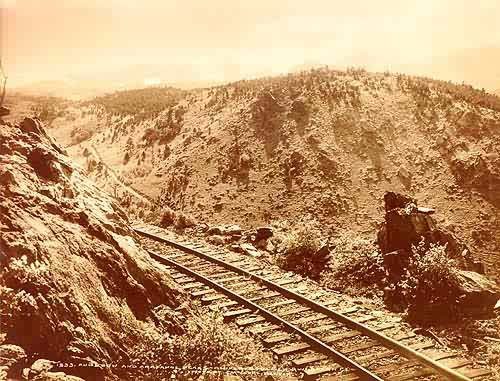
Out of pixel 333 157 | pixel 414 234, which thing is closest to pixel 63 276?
pixel 414 234

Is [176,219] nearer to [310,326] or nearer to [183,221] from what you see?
[183,221]

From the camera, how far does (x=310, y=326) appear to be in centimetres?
1016

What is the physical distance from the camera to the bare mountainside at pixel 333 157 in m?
18.0

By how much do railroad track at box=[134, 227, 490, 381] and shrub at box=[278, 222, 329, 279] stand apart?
0.60 m

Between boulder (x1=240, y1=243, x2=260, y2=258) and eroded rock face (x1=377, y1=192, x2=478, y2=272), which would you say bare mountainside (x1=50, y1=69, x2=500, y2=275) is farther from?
boulder (x1=240, y1=243, x2=260, y2=258)

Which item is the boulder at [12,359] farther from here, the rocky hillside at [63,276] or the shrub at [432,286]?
the shrub at [432,286]

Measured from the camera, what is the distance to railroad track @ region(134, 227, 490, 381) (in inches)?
330

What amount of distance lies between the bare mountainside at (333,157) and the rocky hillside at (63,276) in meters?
9.51

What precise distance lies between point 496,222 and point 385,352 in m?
9.66

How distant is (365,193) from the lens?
18.8 metres

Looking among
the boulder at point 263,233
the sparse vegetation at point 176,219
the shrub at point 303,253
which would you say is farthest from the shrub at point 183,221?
the shrub at point 303,253

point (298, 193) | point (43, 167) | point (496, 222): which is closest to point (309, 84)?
point (298, 193)

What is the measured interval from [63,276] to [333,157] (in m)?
15.1

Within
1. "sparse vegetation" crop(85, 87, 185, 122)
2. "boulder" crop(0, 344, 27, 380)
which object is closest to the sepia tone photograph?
"boulder" crop(0, 344, 27, 380)
